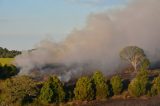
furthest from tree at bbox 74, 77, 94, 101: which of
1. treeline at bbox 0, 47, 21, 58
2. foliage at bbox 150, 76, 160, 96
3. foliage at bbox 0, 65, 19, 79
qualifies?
treeline at bbox 0, 47, 21, 58

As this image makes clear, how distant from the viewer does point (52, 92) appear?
73375mm

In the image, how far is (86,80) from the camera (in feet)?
251

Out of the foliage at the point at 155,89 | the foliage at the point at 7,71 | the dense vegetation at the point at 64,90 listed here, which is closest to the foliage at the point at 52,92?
the dense vegetation at the point at 64,90

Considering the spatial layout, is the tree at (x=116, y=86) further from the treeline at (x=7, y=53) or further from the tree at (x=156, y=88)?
the treeline at (x=7, y=53)

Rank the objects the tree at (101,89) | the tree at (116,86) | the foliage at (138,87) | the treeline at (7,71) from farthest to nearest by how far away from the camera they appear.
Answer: the treeline at (7,71) < the tree at (116,86) < the foliage at (138,87) < the tree at (101,89)

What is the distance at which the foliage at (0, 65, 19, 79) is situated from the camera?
8888cm

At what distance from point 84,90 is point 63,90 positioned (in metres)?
3.21

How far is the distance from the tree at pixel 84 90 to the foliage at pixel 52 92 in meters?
2.57

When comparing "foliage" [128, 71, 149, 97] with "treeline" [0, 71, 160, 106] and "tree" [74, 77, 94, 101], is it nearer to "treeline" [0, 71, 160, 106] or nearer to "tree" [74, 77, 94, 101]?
"treeline" [0, 71, 160, 106]

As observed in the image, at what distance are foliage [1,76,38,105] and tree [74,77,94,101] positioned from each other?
644 cm

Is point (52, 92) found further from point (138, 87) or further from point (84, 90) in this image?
point (138, 87)

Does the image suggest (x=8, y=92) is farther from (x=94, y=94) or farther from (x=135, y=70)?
(x=135, y=70)

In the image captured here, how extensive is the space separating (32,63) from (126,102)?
34.7 meters

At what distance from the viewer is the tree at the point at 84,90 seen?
2958 inches
